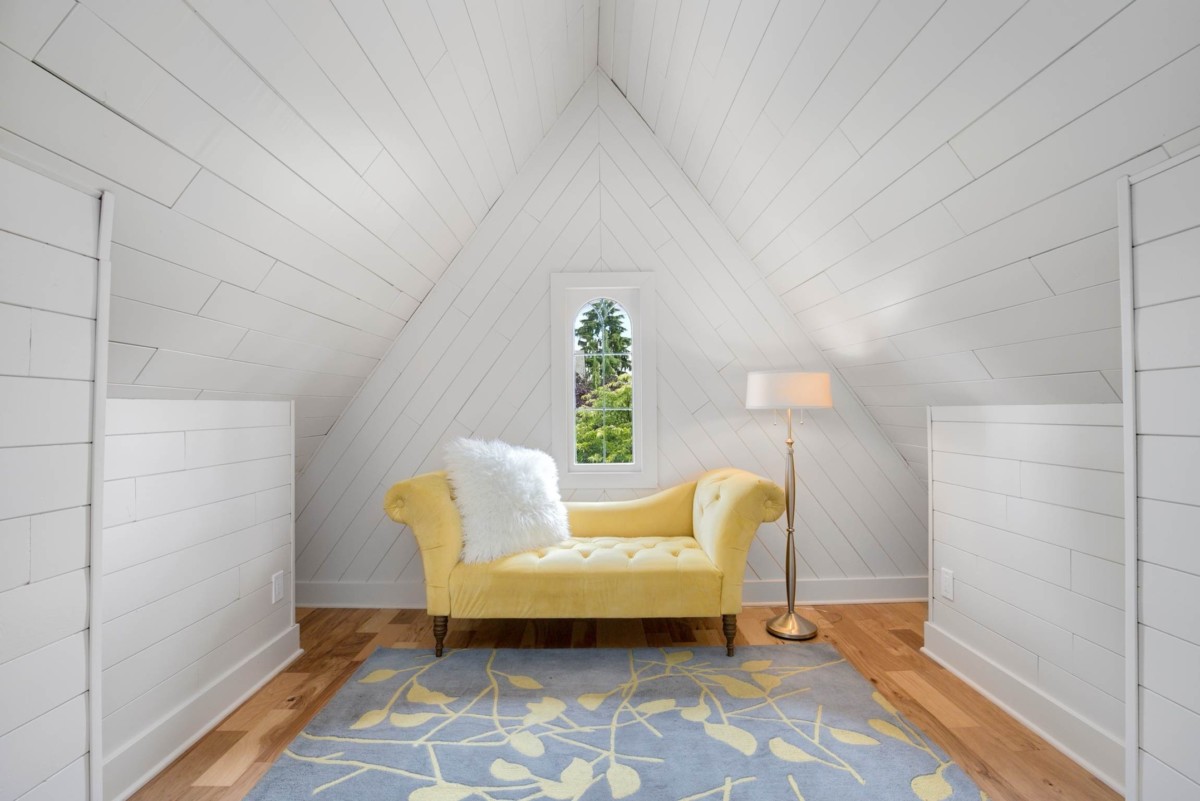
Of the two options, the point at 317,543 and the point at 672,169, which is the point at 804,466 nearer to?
Answer: the point at 672,169

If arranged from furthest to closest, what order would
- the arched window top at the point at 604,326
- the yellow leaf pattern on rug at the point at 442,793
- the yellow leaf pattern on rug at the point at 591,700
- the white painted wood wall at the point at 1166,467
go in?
the arched window top at the point at 604,326 < the yellow leaf pattern on rug at the point at 591,700 < the yellow leaf pattern on rug at the point at 442,793 < the white painted wood wall at the point at 1166,467

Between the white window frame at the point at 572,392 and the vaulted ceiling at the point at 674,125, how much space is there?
2.16 ft

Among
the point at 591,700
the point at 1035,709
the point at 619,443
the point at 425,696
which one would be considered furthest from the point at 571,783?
the point at 619,443

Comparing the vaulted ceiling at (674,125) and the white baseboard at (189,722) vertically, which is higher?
the vaulted ceiling at (674,125)

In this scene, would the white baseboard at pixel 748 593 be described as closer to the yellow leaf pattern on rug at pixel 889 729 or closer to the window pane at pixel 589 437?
the window pane at pixel 589 437

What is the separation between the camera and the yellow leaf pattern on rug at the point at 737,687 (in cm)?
224

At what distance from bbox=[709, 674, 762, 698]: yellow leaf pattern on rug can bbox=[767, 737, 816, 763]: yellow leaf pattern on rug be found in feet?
0.96

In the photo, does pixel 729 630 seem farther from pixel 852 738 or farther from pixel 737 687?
pixel 852 738

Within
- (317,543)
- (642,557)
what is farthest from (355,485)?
(642,557)

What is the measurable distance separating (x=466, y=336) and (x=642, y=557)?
1.56 meters

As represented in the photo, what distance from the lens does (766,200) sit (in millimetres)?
2695

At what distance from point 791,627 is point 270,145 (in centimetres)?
278

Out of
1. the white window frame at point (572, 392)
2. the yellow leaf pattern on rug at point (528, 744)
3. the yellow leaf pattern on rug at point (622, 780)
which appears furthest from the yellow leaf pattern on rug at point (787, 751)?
the white window frame at point (572, 392)

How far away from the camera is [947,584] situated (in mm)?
2611
